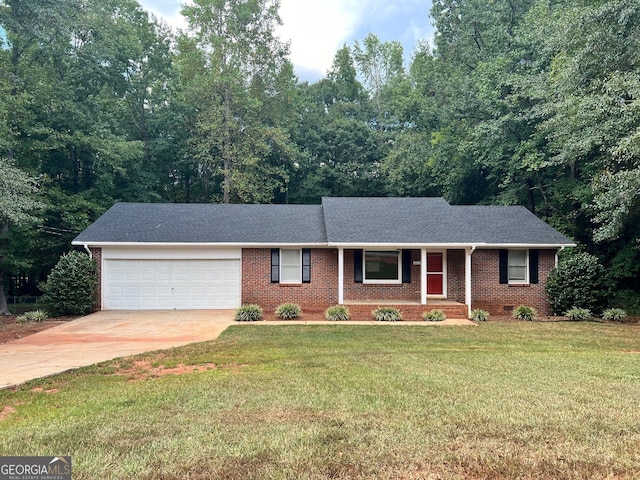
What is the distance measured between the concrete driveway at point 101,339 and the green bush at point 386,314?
14.9 feet

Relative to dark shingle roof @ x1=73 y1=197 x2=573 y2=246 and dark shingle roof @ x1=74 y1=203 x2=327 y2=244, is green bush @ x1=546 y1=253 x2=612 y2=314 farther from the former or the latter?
dark shingle roof @ x1=74 y1=203 x2=327 y2=244

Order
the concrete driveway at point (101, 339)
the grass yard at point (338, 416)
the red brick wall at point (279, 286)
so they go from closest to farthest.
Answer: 1. the grass yard at point (338, 416)
2. the concrete driveway at point (101, 339)
3. the red brick wall at point (279, 286)

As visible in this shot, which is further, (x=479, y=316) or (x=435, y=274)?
(x=435, y=274)

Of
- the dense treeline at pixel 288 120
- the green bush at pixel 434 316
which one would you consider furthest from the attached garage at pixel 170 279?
the green bush at pixel 434 316

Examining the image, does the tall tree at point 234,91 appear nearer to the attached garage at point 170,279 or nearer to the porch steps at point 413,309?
the attached garage at point 170,279

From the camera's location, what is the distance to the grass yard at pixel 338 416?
3.12 m

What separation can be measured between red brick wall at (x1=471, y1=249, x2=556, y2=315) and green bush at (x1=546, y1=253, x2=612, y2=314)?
0.92 metres

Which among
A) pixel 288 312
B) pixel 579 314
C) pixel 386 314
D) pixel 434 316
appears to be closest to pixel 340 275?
pixel 386 314

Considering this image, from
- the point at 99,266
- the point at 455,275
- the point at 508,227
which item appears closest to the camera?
the point at 99,266

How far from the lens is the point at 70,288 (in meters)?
12.9

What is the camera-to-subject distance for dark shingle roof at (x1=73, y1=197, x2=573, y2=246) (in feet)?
45.2

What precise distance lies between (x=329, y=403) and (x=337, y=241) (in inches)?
349

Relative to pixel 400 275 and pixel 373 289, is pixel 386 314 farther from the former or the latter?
pixel 400 275

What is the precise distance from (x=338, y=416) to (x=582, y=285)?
490 inches
